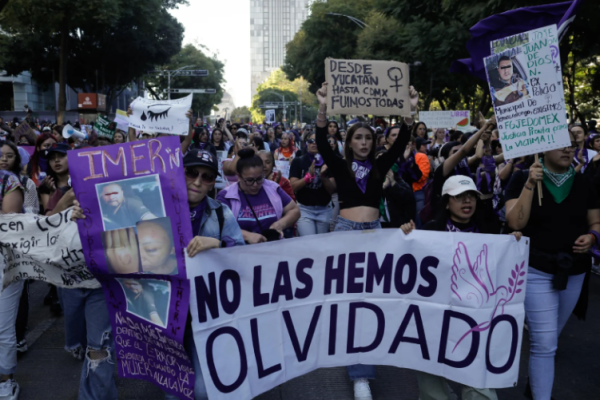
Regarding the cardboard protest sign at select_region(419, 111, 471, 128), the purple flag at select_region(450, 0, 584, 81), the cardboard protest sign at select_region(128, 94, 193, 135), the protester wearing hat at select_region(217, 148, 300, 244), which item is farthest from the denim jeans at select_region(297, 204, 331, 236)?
the cardboard protest sign at select_region(419, 111, 471, 128)

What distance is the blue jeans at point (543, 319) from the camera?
371 centimetres

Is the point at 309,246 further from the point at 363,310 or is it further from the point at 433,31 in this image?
the point at 433,31

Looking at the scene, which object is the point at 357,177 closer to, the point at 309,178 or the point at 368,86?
the point at 368,86

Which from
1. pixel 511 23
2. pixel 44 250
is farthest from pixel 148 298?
pixel 511 23

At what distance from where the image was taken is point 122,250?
3391 mm

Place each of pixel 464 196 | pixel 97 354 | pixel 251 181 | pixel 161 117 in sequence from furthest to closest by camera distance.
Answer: pixel 161 117
pixel 251 181
pixel 464 196
pixel 97 354

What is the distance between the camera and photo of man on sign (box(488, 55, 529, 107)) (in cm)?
397

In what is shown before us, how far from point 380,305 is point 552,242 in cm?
113

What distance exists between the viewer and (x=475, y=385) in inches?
143

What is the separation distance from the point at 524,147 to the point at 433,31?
17.0 m

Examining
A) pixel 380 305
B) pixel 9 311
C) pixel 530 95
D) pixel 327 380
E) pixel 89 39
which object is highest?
pixel 89 39

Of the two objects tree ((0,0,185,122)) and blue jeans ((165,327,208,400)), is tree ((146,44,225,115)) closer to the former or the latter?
tree ((0,0,185,122))

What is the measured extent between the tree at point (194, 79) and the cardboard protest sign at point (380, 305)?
2952 inches

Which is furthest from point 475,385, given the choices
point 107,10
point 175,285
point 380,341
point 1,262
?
point 107,10
